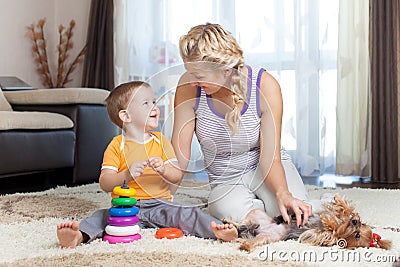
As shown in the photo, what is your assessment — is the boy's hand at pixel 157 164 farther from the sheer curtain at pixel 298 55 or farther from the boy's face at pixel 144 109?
the sheer curtain at pixel 298 55

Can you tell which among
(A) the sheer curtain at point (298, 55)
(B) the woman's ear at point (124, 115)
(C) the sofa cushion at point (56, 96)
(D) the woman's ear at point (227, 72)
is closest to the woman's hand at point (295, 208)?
(D) the woman's ear at point (227, 72)

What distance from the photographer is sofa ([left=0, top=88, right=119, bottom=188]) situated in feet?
9.73

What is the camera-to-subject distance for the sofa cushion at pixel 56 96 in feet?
10.9

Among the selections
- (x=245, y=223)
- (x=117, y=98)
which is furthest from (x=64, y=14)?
(x=245, y=223)

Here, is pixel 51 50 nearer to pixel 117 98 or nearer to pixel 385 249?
pixel 117 98

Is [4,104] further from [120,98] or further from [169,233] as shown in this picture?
[169,233]

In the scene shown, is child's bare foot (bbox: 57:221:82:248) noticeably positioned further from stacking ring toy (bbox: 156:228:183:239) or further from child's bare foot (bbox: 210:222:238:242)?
child's bare foot (bbox: 210:222:238:242)

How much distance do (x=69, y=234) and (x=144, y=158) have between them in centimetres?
37

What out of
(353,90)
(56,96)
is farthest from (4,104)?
(353,90)

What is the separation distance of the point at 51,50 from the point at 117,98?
316cm

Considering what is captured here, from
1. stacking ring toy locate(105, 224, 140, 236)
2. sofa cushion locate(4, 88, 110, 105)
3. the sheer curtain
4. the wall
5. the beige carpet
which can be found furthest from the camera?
the wall

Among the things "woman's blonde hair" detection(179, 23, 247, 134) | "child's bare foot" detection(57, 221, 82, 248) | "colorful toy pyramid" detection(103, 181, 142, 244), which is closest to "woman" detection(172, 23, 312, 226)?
"woman's blonde hair" detection(179, 23, 247, 134)

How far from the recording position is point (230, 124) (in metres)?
1.95

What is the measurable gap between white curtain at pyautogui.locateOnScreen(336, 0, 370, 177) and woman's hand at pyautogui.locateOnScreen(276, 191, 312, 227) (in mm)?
2166
